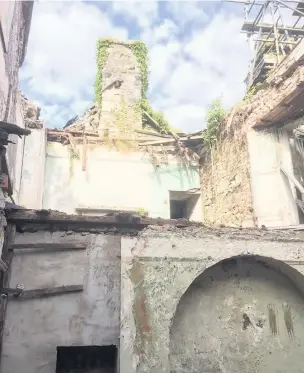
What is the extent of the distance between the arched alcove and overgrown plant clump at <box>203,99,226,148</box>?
5649mm

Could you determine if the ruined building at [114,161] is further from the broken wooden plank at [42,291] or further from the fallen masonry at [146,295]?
the broken wooden plank at [42,291]

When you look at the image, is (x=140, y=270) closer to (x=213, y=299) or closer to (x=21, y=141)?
(x=213, y=299)

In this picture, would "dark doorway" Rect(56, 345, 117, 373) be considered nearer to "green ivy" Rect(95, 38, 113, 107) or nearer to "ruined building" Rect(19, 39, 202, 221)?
"ruined building" Rect(19, 39, 202, 221)

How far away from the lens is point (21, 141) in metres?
11.4

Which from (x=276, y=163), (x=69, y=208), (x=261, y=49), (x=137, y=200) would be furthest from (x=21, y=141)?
(x=261, y=49)

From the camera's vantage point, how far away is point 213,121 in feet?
40.7

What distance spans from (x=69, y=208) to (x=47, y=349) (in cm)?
660

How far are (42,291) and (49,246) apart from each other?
29.5 inches

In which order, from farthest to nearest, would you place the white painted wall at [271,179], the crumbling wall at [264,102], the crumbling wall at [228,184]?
the crumbling wall at [228,184], the white painted wall at [271,179], the crumbling wall at [264,102]

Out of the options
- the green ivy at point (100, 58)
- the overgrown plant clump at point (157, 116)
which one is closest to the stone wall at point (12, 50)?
the green ivy at point (100, 58)

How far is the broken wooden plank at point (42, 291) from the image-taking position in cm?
628

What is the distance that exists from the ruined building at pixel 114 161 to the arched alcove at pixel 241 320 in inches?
212

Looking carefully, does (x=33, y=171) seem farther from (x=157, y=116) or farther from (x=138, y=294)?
(x=138, y=294)

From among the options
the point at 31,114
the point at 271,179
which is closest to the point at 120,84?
the point at 31,114
